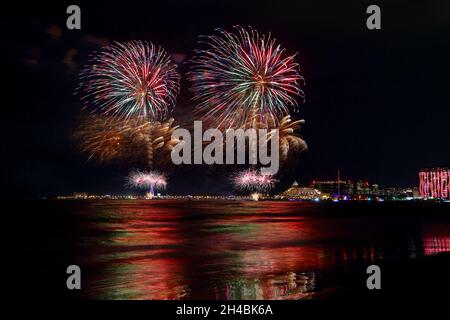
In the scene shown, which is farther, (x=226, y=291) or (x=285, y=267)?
(x=285, y=267)

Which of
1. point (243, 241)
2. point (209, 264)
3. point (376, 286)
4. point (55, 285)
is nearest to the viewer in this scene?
point (376, 286)

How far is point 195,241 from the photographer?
2828 cm

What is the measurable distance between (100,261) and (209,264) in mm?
4706

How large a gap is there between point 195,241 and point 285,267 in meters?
11.5

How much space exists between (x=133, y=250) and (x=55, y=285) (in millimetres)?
8790

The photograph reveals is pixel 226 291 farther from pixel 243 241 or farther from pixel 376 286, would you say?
pixel 243 241

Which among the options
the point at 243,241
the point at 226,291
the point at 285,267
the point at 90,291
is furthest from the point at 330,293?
the point at 243,241

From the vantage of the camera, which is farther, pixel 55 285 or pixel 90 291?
pixel 55 285

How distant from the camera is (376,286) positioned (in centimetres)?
1273
